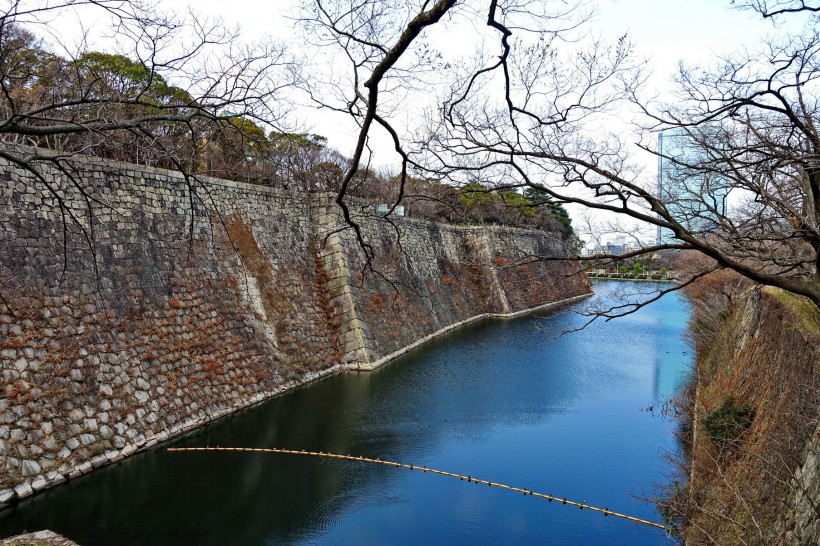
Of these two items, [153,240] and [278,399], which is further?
[278,399]

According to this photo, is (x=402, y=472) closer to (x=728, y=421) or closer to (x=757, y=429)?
(x=728, y=421)

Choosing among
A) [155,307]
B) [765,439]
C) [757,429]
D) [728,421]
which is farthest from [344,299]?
[765,439]

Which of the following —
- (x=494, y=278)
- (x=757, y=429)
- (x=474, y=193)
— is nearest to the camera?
(x=474, y=193)

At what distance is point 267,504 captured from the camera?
754 cm

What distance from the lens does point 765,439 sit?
17.3 feet

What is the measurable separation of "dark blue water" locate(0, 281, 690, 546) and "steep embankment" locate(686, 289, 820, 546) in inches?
54.2

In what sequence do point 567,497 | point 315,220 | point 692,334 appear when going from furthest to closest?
point 692,334 → point 315,220 → point 567,497

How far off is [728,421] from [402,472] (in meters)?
4.67

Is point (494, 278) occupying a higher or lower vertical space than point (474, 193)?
lower

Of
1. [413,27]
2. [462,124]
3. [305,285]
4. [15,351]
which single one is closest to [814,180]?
[462,124]

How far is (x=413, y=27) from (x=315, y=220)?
44.5 feet

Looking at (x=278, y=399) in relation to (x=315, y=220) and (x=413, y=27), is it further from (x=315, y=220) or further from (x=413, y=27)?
(x=413, y=27)

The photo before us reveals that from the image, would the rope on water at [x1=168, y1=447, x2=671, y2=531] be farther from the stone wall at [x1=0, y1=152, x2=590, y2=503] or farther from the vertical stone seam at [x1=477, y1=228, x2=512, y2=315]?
the vertical stone seam at [x1=477, y1=228, x2=512, y2=315]

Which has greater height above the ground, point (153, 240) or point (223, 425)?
point (153, 240)
